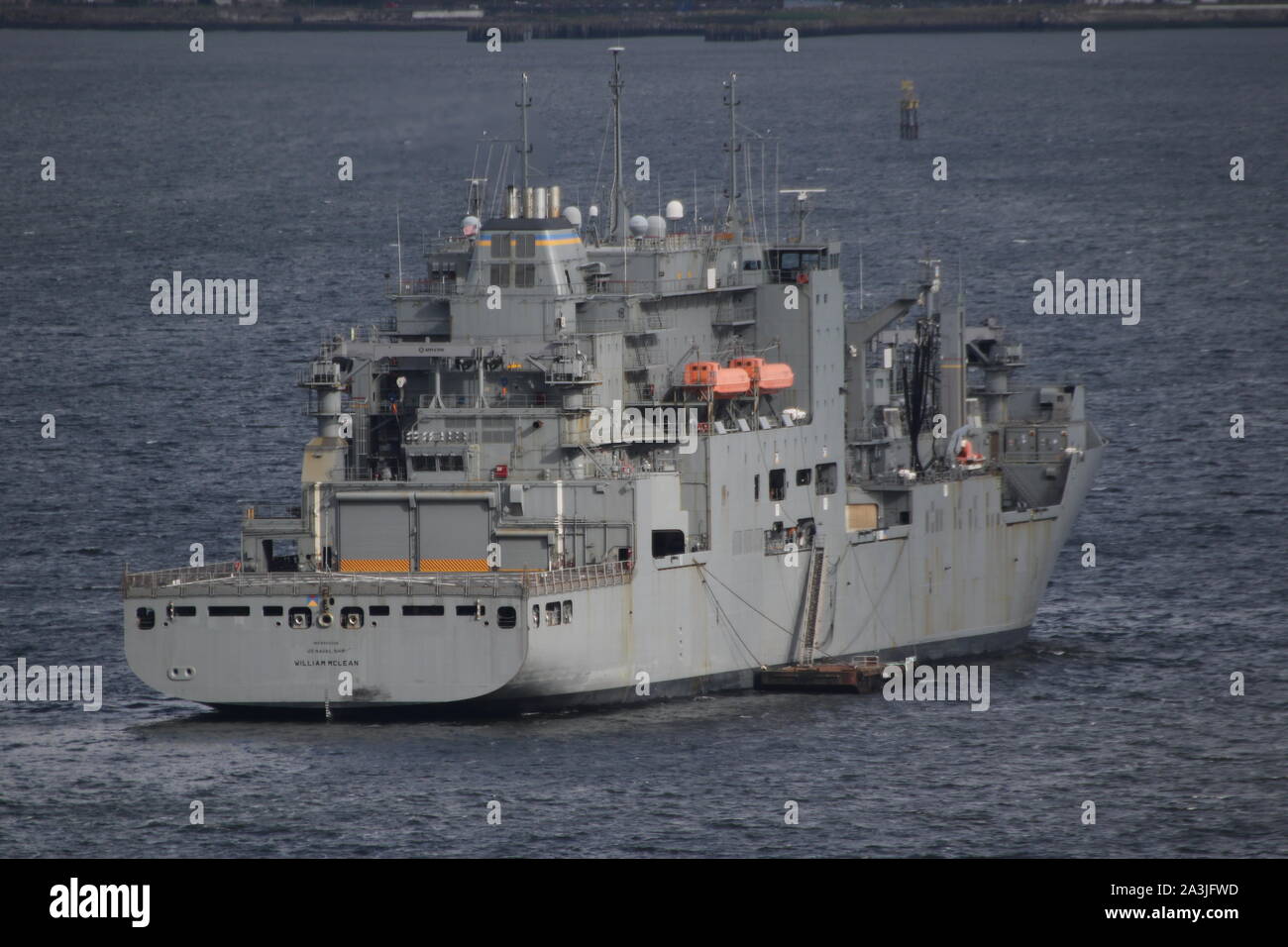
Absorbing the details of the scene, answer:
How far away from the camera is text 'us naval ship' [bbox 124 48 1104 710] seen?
221 ft

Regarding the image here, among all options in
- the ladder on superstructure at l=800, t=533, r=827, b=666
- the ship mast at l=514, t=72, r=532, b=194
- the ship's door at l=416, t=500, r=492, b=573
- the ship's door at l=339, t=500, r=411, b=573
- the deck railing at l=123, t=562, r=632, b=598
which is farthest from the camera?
the ladder on superstructure at l=800, t=533, r=827, b=666

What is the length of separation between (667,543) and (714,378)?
4.38 m

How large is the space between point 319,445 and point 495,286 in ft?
18.2

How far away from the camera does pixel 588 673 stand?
69000mm

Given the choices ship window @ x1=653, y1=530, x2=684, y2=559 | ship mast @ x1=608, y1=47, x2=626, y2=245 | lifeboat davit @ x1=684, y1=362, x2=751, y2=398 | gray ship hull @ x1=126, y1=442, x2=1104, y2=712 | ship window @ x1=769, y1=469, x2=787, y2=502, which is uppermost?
ship mast @ x1=608, y1=47, x2=626, y2=245

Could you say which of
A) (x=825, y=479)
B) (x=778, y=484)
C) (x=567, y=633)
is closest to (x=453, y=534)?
(x=567, y=633)

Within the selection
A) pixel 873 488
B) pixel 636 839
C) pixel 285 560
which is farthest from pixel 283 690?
pixel 873 488

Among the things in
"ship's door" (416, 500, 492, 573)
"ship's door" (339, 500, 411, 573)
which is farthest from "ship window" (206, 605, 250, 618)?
"ship's door" (416, 500, 492, 573)

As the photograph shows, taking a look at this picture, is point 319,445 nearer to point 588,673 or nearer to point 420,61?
point 588,673

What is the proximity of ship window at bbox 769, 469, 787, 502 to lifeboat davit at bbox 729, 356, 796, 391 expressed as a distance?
1977 mm

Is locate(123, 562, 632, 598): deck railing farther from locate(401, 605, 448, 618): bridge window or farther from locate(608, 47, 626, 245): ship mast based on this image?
locate(608, 47, 626, 245): ship mast

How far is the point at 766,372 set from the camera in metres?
75.8

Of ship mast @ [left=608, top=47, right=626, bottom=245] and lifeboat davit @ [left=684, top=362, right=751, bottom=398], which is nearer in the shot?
lifeboat davit @ [left=684, top=362, right=751, bottom=398]

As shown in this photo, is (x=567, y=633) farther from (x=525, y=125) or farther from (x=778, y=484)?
(x=525, y=125)
